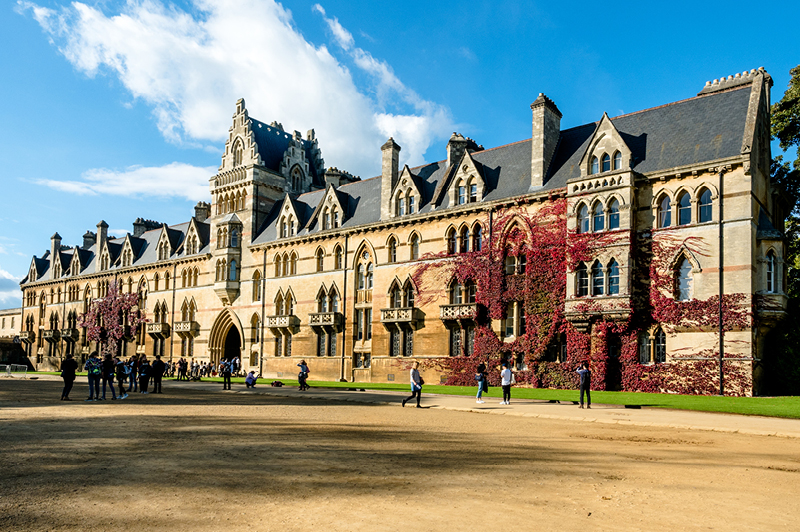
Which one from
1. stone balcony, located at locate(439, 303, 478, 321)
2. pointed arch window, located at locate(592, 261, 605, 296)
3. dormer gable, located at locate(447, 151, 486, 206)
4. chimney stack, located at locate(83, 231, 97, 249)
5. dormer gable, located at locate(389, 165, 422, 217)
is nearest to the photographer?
pointed arch window, located at locate(592, 261, 605, 296)

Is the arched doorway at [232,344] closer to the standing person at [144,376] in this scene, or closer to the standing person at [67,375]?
the standing person at [144,376]

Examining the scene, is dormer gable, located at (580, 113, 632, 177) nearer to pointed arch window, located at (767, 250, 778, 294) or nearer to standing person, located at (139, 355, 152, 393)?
pointed arch window, located at (767, 250, 778, 294)

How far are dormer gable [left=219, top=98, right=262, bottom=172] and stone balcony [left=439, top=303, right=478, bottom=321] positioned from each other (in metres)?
23.6

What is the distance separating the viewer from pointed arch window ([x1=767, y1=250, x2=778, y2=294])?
30062mm

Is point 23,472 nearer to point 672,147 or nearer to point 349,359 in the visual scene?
point 672,147

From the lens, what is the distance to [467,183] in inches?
1580

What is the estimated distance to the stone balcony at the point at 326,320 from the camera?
45.6m

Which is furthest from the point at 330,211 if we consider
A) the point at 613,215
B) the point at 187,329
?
the point at 613,215

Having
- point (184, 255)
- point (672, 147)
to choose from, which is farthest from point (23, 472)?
point (184, 255)

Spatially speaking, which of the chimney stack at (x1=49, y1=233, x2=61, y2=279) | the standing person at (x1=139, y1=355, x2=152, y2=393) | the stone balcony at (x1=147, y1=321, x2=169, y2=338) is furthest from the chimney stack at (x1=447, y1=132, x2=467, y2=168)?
the chimney stack at (x1=49, y1=233, x2=61, y2=279)

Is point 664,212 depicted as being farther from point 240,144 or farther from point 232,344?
point 232,344

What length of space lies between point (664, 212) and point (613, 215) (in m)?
2.39

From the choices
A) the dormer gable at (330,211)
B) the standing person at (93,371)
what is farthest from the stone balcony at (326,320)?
the standing person at (93,371)

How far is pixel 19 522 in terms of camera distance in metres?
7.18
